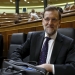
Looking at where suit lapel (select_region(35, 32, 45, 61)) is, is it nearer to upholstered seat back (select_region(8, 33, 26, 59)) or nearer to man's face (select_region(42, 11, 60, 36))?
man's face (select_region(42, 11, 60, 36))

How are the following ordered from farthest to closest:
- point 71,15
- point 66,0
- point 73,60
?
point 66,0
point 71,15
point 73,60

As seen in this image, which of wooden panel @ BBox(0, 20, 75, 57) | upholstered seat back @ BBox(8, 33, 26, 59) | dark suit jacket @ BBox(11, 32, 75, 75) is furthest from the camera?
wooden panel @ BBox(0, 20, 75, 57)

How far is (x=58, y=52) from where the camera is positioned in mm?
1311

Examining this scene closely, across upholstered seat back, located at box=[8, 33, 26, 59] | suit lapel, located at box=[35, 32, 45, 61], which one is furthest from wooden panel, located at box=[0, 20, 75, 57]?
suit lapel, located at box=[35, 32, 45, 61]

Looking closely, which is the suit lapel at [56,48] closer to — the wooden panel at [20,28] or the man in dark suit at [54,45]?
the man in dark suit at [54,45]

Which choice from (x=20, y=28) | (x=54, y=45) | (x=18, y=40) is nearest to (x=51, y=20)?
(x=54, y=45)

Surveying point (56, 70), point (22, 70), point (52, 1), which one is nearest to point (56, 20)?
point (56, 70)

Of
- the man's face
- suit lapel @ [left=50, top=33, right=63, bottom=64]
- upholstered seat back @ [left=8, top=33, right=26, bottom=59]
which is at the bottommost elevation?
upholstered seat back @ [left=8, top=33, right=26, bottom=59]

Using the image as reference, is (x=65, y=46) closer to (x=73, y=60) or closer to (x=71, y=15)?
(x=73, y=60)

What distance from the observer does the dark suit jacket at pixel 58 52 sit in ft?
3.65

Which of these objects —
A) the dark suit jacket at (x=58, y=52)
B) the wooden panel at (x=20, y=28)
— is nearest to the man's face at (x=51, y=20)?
the dark suit jacket at (x=58, y=52)

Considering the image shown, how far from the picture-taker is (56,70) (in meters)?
1.09

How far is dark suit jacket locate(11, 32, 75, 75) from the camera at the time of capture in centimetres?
111

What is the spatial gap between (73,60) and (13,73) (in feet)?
1.72
